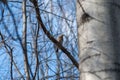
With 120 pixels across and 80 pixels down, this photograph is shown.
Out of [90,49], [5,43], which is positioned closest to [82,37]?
[90,49]

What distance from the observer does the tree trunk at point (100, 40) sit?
2.66 feet

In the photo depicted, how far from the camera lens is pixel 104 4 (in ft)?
2.85

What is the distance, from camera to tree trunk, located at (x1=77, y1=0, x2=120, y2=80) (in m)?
0.81

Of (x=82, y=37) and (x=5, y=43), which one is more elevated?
(x=5, y=43)

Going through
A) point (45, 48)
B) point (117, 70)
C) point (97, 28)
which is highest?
point (45, 48)

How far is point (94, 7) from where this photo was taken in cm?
88

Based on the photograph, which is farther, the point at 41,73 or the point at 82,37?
the point at 41,73

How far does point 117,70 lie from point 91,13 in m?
0.18

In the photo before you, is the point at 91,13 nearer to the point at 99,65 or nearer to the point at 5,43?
the point at 99,65

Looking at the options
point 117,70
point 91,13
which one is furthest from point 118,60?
point 91,13

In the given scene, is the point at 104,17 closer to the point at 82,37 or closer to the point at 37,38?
the point at 82,37

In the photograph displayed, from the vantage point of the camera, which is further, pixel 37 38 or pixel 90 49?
pixel 37 38

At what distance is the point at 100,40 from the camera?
0.84m

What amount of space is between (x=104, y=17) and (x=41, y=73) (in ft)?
10.9
